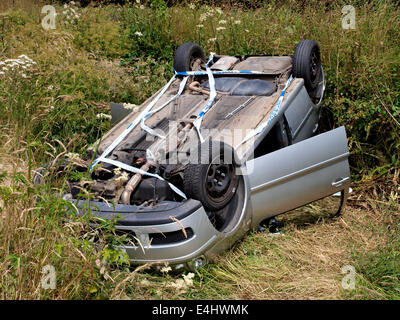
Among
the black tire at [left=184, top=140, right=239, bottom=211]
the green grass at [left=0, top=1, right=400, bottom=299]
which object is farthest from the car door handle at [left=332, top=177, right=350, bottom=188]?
the black tire at [left=184, top=140, right=239, bottom=211]

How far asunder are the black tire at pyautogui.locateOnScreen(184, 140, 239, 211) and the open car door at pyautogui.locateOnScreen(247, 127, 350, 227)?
189 mm

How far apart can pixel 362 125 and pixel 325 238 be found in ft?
5.64

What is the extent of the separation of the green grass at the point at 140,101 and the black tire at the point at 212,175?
1.88 ft

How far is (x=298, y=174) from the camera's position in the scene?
4.29m

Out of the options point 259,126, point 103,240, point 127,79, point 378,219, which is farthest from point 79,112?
point 378,219

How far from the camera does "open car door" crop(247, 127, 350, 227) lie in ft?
13.6

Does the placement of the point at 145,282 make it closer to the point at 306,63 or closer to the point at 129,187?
the point at 129,187

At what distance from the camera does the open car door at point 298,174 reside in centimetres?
413

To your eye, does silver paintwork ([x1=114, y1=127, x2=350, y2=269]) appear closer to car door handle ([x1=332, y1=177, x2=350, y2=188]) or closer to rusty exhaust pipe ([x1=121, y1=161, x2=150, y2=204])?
car door handle ([x1=332, y1=177, x2=350, y2=188])

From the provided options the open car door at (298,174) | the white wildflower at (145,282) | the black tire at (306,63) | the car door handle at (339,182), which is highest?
the black tire at (306,63)

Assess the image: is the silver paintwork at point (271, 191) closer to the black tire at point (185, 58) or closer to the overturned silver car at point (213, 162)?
the overturned silver car at point (213, 162)

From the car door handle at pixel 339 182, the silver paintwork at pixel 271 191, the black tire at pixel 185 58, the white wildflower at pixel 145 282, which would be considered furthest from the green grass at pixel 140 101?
the black tire at pixel 185 58

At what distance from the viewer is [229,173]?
4.12 m
